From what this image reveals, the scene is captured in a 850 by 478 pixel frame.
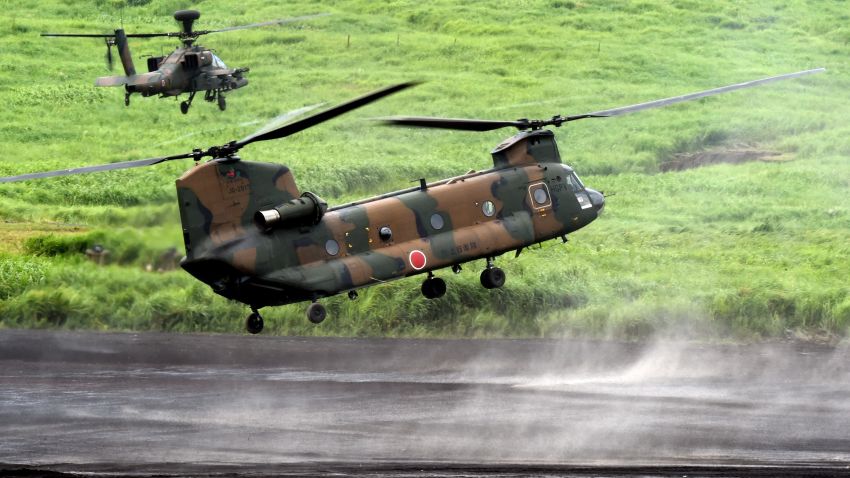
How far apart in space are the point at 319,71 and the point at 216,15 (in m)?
12.2

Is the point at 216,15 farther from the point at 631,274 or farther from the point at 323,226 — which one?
the point at 323,226

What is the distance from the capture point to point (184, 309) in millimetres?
57188

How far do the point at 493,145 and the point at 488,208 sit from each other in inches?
1514

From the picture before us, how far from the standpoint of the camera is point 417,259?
39.2 metres

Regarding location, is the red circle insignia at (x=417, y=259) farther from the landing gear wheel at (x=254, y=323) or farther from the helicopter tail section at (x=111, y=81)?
the helicopter tail section at (x=111, y=81)

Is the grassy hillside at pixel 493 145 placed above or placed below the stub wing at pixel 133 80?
below

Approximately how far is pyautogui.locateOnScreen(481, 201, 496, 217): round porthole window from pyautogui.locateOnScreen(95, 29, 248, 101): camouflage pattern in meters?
21.1

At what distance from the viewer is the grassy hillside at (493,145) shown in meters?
57.7

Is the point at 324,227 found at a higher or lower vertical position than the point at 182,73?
higher

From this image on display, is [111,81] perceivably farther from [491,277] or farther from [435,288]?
[491,277]

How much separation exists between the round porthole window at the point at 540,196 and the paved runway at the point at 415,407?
7.19m

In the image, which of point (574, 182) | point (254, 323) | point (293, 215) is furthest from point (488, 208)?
point (254, 323)

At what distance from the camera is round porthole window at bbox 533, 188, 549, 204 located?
4144 centimetres

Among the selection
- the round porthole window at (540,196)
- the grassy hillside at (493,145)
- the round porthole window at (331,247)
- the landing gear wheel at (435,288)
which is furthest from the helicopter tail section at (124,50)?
the landing gear wheel at (435,288)
